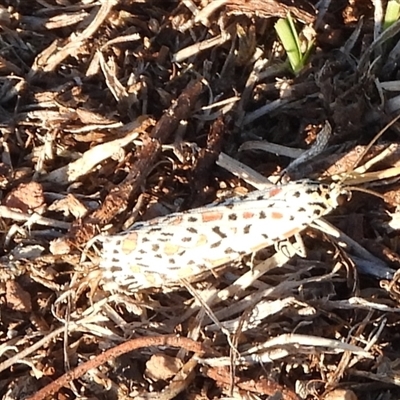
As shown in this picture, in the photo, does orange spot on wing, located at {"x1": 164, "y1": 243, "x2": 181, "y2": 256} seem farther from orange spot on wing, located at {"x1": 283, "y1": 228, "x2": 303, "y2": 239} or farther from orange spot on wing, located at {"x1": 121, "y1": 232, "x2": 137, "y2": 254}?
orange spot on wing, located at {"x1": 283, "y1": 228, "x2": 303, "y2": 239}

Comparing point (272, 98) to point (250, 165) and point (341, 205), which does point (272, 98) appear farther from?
point (341, 205)

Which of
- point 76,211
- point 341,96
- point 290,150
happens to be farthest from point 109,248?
point 341,96

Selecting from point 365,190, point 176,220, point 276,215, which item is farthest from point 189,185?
point 365,190

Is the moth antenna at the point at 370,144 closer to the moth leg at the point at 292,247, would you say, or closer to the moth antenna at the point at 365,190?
the moth antenna at the point at 365,190

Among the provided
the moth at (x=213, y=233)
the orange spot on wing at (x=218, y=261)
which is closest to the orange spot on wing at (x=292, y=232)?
→ the moth at (x=213, y=233)

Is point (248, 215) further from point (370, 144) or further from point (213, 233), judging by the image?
point (370, 144)

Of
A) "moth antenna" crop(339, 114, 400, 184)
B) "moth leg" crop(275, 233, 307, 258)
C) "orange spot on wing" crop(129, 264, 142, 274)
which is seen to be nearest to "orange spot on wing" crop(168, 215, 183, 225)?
"orange spot on wing" crop(129, 264, 142, 274)
